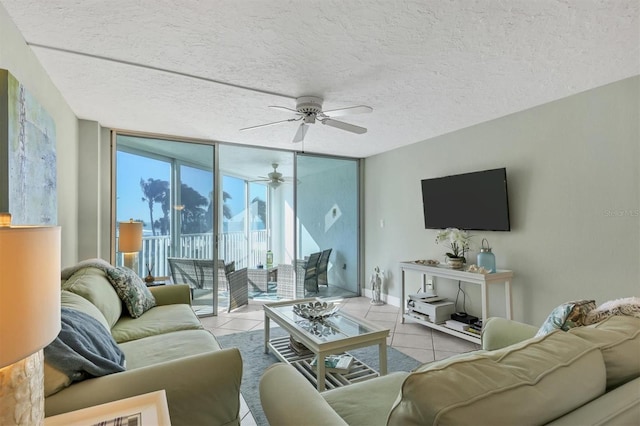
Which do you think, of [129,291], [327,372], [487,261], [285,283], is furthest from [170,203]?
[487,261]

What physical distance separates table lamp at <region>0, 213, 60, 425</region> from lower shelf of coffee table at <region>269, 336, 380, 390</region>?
1767 mm

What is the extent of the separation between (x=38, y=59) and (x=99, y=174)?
1666 millimetres

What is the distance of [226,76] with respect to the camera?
224cm

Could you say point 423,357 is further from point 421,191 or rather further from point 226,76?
point 226,76

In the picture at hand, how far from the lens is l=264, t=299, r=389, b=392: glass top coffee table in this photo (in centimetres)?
202

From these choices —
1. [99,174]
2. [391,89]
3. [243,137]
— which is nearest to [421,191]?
[391,89]

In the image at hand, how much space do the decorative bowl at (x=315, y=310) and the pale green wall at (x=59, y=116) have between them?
2.06m

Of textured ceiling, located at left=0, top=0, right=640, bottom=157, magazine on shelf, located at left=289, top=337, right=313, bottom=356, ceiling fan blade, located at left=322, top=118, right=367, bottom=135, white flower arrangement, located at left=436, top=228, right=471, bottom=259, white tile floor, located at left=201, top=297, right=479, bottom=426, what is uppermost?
textured ceiling, located at left=0, top=0, right=640, bottom=157

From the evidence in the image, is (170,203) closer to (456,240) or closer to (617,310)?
(456,240)

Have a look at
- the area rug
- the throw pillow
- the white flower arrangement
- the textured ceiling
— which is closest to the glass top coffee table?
the area rug

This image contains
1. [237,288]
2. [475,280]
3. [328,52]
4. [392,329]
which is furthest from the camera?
[237,288]

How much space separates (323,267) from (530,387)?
14.2 feet

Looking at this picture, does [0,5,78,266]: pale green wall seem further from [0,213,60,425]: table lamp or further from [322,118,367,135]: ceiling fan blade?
[322,118,367,135]: ceiling fan blade

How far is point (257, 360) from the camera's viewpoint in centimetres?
274
